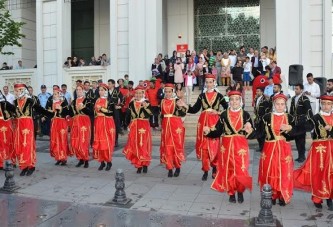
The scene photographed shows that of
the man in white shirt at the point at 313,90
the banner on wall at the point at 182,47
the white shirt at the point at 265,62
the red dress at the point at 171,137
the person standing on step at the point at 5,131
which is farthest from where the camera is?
the banner on wall at the point at 182,47

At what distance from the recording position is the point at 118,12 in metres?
19.5

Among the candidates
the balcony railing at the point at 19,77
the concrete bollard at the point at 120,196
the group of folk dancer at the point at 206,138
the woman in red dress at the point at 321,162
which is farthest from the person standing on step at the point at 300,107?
the balcony railing at the point at 19,77

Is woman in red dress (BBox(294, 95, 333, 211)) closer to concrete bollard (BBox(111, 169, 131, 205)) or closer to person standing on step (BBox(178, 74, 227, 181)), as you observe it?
person standing on step (BBox(178, 74, 227, 181))

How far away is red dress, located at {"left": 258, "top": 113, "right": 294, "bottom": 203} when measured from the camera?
22.2 feet

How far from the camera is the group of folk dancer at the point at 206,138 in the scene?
6848 mm

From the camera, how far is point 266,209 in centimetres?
597

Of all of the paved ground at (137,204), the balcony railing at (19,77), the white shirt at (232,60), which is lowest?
the paved ground at (137,204)

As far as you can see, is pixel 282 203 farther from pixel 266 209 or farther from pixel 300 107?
pixel 300 107

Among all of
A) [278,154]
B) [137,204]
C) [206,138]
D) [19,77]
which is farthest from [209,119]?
[19,77]

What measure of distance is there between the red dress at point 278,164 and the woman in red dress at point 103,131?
4.13 m

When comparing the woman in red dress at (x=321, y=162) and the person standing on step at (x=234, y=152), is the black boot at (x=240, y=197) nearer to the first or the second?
the person standing on step at (x=234, y=152)

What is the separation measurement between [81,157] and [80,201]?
3.14 m

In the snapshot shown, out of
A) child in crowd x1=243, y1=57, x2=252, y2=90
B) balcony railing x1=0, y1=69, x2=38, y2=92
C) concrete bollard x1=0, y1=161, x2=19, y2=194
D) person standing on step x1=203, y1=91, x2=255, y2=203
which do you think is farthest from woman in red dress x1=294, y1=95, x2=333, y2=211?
balcony railing x1=0, y1=69, x2=38, y2=92

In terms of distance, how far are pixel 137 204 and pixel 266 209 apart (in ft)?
7.45
